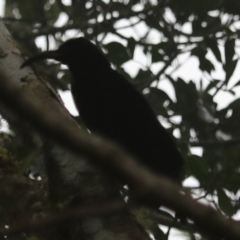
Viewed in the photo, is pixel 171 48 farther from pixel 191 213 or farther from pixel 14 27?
pixel 191 213

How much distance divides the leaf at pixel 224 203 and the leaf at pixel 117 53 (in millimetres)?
2084

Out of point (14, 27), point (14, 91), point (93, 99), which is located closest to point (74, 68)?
point (93, 99)

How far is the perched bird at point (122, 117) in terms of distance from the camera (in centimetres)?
326

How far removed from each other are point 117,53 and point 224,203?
2.15 metres

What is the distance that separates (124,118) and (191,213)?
2772 millimetres

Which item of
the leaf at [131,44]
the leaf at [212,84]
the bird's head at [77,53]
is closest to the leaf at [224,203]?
the bird's head at [77,53]

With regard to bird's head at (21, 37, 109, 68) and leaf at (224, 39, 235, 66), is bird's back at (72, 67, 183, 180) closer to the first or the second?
bird's head at (21, 37, 109, 68)

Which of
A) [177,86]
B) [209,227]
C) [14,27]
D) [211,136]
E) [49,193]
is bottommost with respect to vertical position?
[209,227]

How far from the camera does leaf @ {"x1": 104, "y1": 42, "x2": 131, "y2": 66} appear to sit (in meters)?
4.32

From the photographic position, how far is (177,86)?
5.00 meters

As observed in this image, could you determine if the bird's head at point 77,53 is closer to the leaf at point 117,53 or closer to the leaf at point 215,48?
the leaf at point 117,53

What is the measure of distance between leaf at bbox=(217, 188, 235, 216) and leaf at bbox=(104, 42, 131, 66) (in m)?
2.08

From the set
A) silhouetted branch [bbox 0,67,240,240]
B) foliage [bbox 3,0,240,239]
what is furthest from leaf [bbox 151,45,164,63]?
silhouetted branch [bbox 0,67,240,240]

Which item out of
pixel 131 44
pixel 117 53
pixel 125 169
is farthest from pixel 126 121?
pixel 125 169
